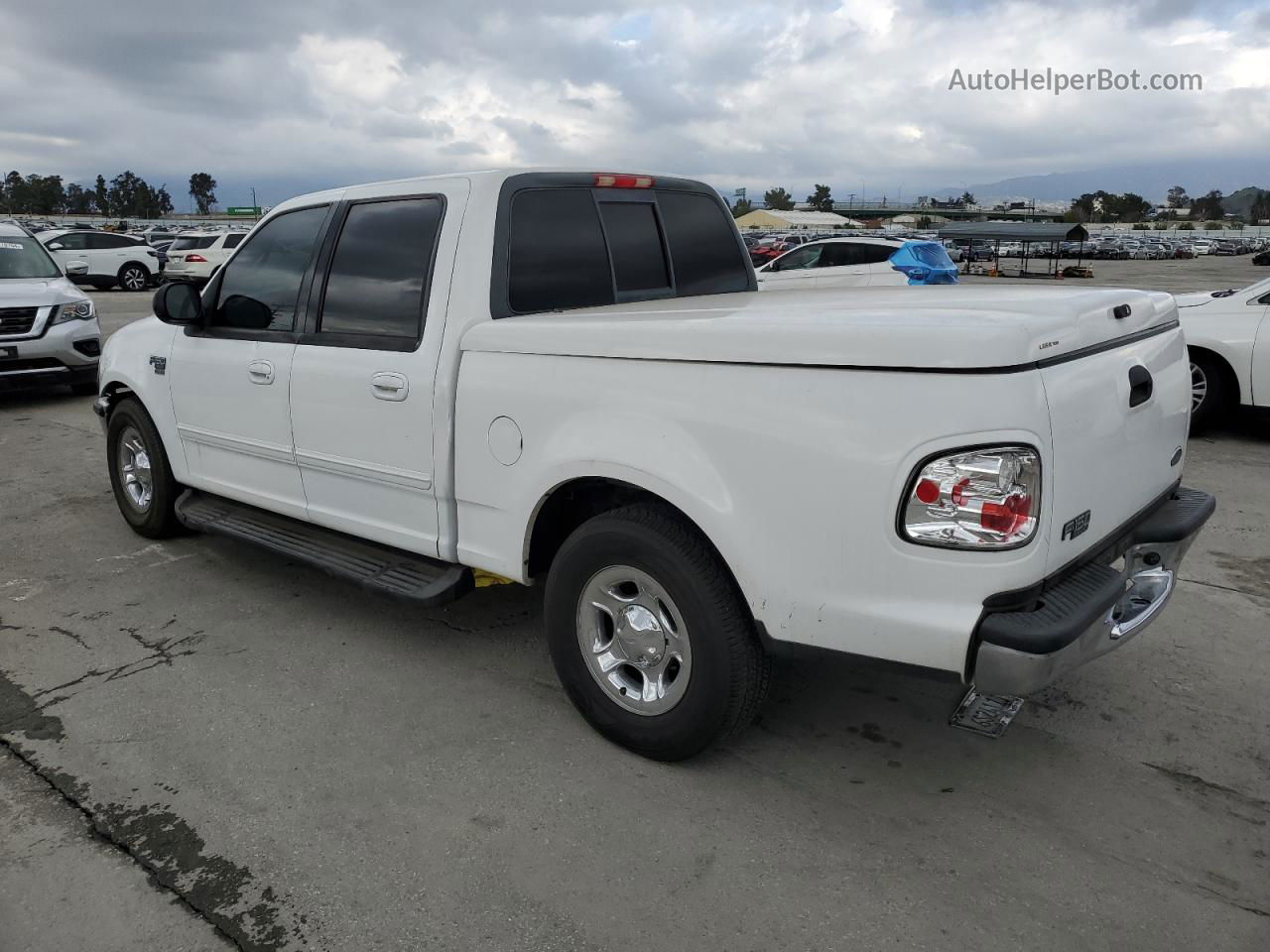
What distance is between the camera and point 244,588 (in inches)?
187

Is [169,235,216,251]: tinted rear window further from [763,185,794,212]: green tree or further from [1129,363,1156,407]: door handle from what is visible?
[763,185,794,212]: green tree

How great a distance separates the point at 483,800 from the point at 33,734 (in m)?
1.72

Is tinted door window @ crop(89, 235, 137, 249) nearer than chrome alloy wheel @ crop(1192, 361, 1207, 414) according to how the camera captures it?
No

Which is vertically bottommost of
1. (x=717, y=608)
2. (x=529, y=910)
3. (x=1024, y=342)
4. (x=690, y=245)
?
(x=529, y=910)

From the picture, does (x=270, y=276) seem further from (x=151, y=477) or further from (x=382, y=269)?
(x=151, y=477)

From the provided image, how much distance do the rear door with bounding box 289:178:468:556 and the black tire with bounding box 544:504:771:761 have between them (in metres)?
0.74

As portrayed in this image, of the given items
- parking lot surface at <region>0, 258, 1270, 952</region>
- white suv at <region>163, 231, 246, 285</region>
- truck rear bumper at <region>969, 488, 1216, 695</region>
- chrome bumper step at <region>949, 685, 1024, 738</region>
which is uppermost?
white suv at <region>163, 231, 246, 285</region>

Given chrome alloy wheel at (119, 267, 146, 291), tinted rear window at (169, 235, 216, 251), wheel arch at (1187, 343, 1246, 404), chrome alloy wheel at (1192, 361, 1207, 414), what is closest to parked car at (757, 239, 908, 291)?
chrome alloy wheel at (1192, 361, 1207, 414)

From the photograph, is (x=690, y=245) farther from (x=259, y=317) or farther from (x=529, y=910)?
(x=529, y=910)

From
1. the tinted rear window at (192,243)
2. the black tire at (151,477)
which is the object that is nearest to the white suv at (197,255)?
the tinted rear window at (192,243)

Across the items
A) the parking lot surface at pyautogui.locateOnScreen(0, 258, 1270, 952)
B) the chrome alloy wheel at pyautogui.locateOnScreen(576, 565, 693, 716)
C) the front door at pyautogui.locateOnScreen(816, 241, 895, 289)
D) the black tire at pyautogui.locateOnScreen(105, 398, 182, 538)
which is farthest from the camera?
the front door at pyautogui.locateOnScreen(816, 241, 895, 289)

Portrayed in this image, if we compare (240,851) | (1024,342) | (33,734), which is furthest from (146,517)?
(1024,342)

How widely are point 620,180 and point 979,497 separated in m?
2.31

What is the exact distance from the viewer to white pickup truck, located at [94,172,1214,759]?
237 cm
